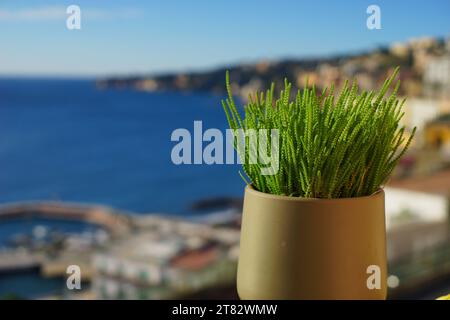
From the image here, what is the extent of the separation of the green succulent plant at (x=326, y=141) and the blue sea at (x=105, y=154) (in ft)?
63.3

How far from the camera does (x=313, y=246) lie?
0.46 metres

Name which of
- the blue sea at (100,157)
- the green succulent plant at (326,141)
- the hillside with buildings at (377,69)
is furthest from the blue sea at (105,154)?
the green succulent plant at (326,141)

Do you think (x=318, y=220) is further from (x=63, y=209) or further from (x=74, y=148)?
(x=74, y=148)

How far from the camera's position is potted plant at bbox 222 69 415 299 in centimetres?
47

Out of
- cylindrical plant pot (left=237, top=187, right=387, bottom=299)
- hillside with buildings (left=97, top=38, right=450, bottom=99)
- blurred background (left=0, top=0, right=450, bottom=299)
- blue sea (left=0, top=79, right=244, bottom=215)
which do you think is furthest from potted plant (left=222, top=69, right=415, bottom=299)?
blue sea (left=0, top=79, right=244, bottom=215)

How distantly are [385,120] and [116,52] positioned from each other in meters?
22.9

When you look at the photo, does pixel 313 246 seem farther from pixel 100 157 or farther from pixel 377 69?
pixel 100 157

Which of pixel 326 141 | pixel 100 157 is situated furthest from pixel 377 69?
pixel 100 157

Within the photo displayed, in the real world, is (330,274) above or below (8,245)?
above

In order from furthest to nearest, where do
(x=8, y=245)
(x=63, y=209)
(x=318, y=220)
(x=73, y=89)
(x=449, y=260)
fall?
(x=73, y=89) → (x=63, y=209) → (x=8, y=245) → (x=449, y=260) → (x=318, y=220)

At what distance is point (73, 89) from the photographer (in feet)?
102

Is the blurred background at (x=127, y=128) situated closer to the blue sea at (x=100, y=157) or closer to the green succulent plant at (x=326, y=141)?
the blue sea at (x=100, y=157)

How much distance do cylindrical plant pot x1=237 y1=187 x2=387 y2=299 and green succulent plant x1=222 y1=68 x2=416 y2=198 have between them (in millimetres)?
27
